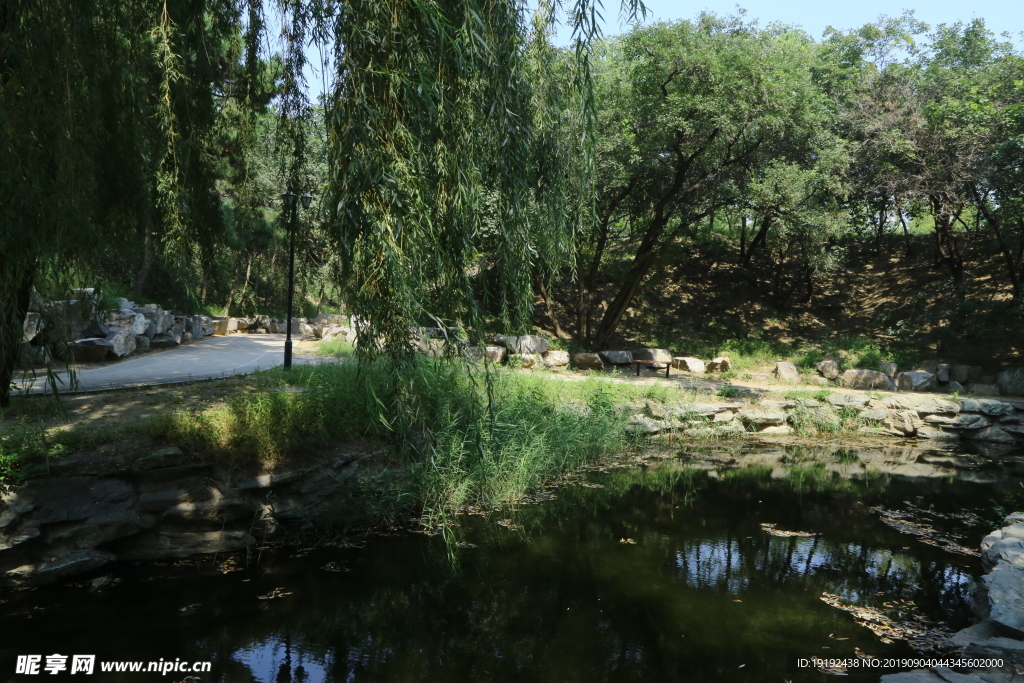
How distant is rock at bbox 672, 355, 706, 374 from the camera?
53.0 feet

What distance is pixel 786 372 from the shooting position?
16.0 meters

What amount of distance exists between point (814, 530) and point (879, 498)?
2.04 m

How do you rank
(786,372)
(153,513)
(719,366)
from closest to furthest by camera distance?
(153,513) < (786,372) < (719,366)

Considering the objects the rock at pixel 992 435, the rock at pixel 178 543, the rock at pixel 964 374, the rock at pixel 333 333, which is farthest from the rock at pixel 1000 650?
the rock at pixel 333 333

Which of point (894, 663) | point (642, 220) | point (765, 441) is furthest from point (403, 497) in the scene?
point (642, 220)

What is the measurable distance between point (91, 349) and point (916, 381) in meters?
16.3

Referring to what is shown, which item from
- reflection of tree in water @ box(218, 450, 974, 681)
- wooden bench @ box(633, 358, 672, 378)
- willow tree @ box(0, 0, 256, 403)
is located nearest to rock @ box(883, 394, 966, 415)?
wooden bench @ box(633, 358, 672, 378)

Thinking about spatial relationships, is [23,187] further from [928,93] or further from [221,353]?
[928,93]

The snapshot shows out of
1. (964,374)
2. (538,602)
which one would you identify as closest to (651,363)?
(964,374)

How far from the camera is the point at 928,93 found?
55.9ft

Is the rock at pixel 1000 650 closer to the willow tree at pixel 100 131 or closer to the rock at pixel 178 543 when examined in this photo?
the rock at pixel 178 543

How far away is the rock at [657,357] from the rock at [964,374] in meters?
6.38

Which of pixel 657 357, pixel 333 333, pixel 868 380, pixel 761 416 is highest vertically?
pixel 333 333

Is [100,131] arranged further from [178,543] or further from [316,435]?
[178,543]
